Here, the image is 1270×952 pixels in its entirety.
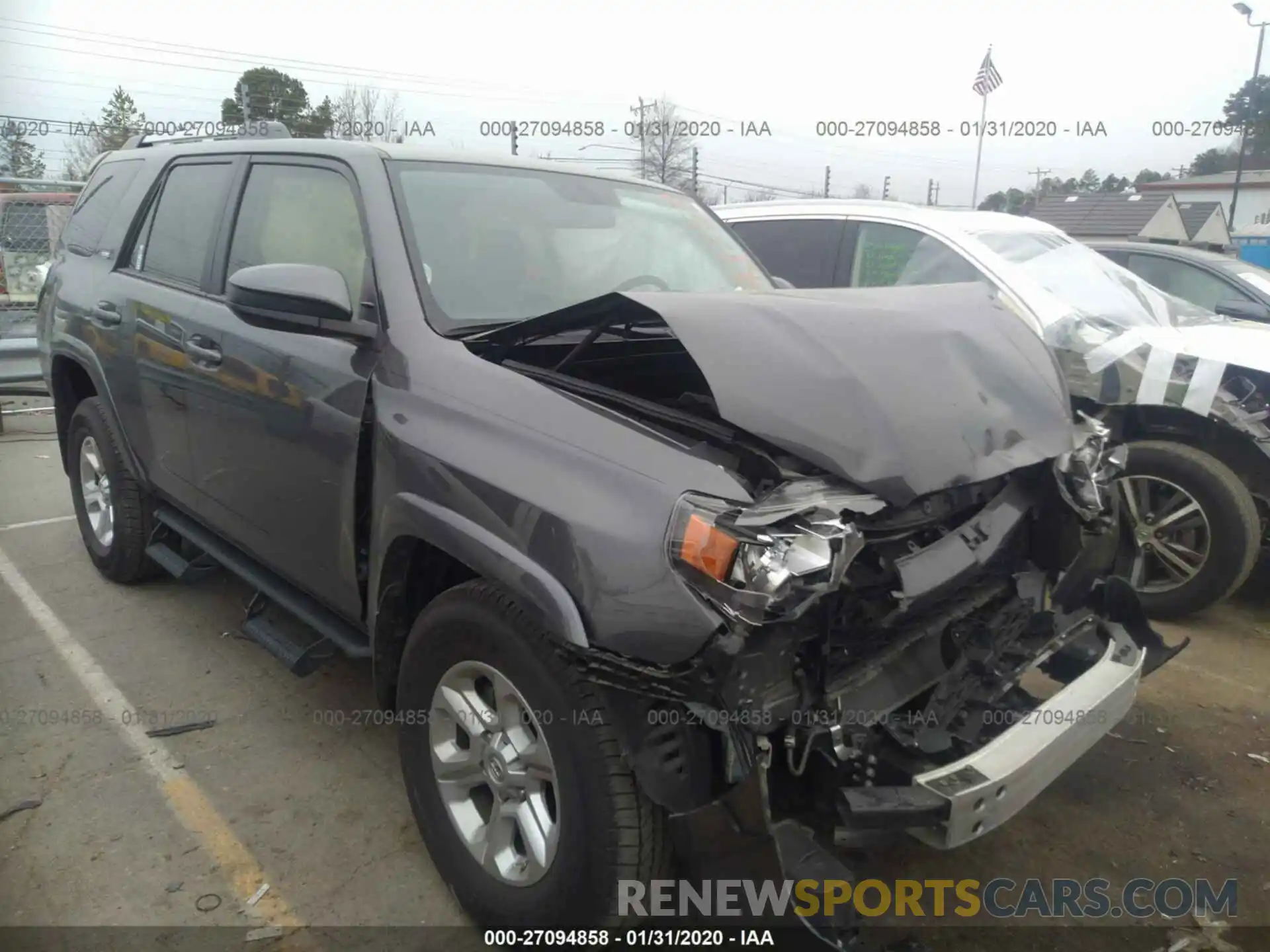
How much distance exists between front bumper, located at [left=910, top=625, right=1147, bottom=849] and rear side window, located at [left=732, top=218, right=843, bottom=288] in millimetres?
3269

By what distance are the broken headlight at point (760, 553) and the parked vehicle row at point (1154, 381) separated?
247 centimetres

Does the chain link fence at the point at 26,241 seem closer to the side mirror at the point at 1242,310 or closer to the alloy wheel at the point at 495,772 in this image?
the alloy wheel at the point at 495,772

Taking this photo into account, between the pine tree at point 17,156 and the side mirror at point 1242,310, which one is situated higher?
the pine tree at point 17,156

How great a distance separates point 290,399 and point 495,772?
1.37m

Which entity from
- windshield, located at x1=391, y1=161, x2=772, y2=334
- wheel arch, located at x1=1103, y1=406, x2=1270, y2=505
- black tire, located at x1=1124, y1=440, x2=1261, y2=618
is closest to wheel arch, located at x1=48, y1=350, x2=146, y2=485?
windshield, located at x1=391, y1=161, x2=772, y2=334

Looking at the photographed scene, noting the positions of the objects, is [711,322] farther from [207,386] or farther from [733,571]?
[207,386]

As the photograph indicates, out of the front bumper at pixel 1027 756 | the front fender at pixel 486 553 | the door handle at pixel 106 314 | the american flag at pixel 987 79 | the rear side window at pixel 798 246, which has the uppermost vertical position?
the american flag at pixel 987 79

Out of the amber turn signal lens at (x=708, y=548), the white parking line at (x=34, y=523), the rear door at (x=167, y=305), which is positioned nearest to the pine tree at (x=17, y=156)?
the white parking line at (x=34, y=523)

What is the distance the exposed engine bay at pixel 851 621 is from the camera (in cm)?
187

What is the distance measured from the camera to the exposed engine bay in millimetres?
1867

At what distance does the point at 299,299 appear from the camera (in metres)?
2.53

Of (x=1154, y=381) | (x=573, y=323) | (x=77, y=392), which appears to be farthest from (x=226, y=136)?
(x=1154, y=381)

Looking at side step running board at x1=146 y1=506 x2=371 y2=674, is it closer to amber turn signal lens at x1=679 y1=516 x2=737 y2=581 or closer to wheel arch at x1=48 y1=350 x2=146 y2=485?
wheel arch at x1=48 y1=350 x2=146 y2=485

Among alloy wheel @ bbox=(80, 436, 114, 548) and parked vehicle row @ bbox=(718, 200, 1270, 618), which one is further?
alloy wheel @ bbox=(80, 436, 114, 548)
